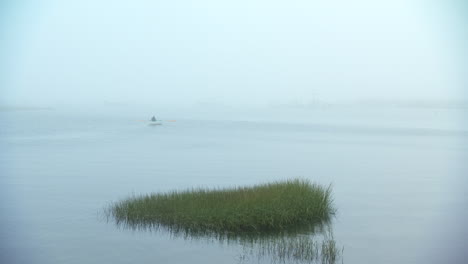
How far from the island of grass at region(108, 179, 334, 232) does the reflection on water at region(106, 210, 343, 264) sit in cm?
19

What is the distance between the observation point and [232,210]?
25797 millimetres

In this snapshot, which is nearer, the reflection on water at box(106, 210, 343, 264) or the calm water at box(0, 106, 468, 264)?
the reflection on water at box(106, 210, 343, 264)

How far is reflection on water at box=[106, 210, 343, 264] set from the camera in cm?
2225

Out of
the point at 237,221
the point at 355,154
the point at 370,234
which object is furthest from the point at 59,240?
the point at 355,154

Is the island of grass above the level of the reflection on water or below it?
above

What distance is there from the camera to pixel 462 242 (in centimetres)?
2753

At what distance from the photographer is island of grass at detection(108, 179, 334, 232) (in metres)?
25.4

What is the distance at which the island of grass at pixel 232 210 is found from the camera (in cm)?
2536

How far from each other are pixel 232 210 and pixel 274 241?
2.94 metres

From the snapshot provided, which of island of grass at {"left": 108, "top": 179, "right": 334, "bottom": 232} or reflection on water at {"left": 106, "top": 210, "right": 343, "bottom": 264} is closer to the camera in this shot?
reflection on water at {"left": 106, "top": 210, "right": 343, "bottom": 264}

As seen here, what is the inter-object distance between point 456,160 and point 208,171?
39.1 metres

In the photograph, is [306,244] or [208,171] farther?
[208,171]

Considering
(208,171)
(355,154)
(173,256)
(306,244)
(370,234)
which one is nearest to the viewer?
(306,244)

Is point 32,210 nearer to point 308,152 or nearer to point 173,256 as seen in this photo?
point 173,256
